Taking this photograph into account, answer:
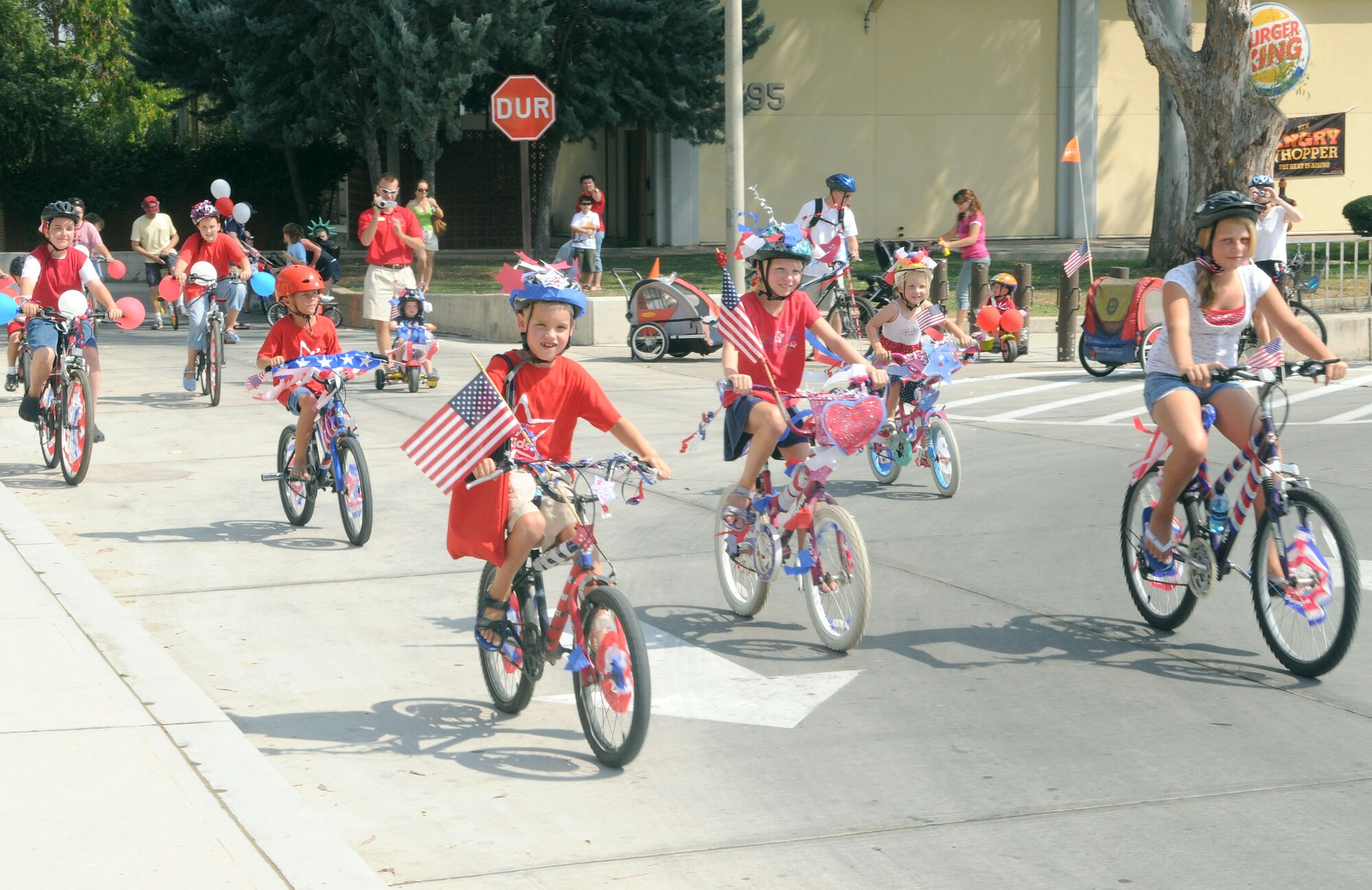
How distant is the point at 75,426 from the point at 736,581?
5.74m

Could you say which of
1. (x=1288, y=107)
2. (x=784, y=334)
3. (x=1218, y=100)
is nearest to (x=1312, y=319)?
(x=1218, y=100)

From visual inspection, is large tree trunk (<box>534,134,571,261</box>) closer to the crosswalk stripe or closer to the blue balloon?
the crosswalk stripe

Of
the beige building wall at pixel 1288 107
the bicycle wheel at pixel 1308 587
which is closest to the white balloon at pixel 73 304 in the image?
the bicycle wheel at pixel 1308 587

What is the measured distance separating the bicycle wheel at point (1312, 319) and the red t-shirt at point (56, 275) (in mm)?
12598

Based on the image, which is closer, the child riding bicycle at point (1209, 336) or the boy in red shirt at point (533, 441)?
the boy in red shirt at point (533, 441)

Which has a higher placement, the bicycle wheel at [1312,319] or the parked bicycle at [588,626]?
the bicycle wheel at [1312,319]

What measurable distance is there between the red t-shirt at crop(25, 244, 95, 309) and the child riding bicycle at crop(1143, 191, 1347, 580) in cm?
810

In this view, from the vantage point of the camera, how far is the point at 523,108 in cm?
2330

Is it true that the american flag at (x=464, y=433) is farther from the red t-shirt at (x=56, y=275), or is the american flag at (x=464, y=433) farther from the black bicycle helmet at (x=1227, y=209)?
the red t-shirt at (x=56, y=275)

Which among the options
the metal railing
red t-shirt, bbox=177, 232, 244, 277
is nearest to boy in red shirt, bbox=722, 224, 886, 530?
red t-shirt, bbox=177, 232, 244, 277

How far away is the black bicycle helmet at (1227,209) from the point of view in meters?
6.77

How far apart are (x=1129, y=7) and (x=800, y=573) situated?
18759mm

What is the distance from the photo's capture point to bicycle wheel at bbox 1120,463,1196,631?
23.1ft

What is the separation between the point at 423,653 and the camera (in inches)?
283
